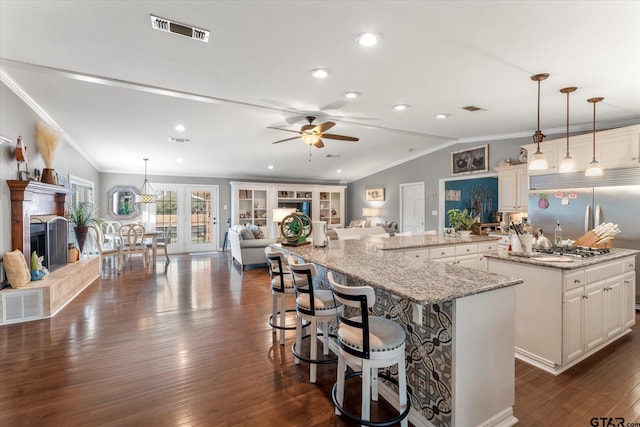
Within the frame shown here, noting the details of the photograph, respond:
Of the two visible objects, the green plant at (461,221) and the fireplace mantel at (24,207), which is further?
the green plant at (461,221)

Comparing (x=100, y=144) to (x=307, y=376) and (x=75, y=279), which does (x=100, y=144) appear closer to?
(x=75, y=279)

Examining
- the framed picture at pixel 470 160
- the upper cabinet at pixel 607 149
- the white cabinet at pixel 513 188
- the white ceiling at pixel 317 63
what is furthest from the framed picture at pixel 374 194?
the upper cabinet at pixel 607 149

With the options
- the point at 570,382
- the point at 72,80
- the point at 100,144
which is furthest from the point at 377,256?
the point at 100,144

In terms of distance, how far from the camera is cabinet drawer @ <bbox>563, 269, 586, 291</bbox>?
2303 mm

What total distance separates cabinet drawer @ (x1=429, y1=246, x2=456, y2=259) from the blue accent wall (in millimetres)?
3826

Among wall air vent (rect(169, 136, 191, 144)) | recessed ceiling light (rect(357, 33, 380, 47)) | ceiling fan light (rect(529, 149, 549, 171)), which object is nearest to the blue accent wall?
ceiling fan light (rect(529, 149, 549, 171))

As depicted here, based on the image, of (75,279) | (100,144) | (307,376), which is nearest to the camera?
(307,376)

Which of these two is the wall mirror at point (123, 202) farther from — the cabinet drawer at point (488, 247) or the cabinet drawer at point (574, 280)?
the cabinet drawer at point (574, 280)

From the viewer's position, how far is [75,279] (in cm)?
447

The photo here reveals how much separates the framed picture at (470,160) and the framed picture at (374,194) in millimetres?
2758

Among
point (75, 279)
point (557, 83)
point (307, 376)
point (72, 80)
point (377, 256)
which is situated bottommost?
point (307, 376)

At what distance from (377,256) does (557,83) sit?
2675 mm

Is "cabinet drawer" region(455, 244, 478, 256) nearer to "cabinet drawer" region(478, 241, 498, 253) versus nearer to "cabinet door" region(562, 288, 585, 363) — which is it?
"cabinet drawer" region(478, 241, 498, 253)

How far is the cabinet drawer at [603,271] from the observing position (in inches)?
99.3
